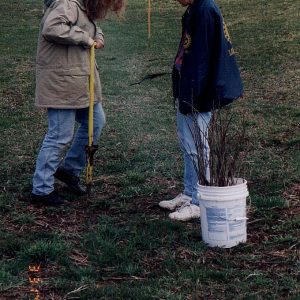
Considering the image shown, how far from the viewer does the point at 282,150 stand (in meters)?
7.27

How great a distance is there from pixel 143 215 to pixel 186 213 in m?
0.35

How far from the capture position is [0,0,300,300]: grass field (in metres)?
4.09

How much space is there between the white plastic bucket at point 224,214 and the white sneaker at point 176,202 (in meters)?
0.78

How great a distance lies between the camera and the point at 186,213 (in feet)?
17.1

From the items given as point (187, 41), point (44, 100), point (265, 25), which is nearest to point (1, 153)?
point (44, 100)

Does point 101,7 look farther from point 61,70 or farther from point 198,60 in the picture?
point 198,60

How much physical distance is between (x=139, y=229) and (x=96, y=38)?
1.59 meters

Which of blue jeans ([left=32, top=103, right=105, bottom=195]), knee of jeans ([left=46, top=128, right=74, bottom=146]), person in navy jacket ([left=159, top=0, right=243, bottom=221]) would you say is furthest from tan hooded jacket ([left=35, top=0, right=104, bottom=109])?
person in navy jacket ([left=159, top=0, right=243, bottom=221])

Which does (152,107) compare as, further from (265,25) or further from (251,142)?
(265,25)

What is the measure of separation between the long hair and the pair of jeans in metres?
0.97

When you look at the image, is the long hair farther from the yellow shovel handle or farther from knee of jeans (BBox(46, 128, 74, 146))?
knee of jeans (BBox(46, 128, 74, 146))

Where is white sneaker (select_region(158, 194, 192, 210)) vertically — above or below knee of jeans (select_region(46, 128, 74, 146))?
below

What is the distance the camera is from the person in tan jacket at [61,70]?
536 centimetres

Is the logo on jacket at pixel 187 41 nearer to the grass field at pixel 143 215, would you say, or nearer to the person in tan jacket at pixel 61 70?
the person in tan jacket at pixel 61 70
